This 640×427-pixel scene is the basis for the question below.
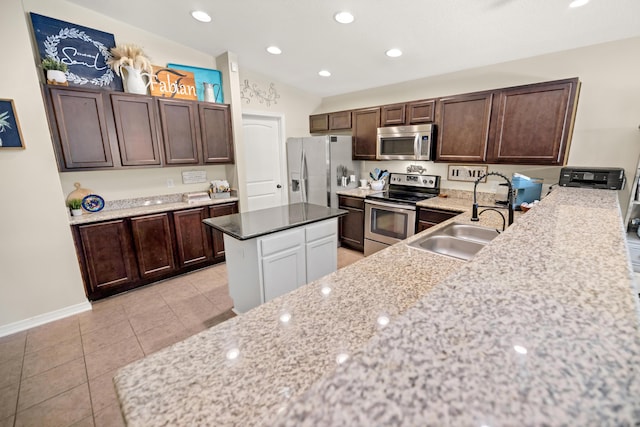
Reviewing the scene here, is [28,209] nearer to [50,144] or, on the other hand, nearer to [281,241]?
[50,144]

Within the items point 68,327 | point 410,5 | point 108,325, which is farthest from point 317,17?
point 68,327

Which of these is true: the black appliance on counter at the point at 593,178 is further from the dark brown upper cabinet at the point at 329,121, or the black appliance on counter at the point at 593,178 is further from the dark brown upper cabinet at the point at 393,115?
the dark brown upper cabinet at the point at 329,121

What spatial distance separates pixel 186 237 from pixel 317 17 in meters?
2.78

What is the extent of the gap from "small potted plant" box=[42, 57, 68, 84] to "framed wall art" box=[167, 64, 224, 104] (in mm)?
1136

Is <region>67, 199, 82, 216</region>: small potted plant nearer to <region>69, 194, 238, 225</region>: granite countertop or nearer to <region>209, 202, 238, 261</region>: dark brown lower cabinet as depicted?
<region>69, 194, 238, 225</region>: granite countertop

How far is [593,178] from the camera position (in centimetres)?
233

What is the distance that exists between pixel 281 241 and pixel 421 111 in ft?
7.97

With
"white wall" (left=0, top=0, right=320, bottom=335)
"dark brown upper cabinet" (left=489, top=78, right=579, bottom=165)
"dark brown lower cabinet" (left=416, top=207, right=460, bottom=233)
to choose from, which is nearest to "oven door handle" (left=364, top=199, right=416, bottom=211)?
"dark brown lower cabinet" (left=416, top=207, right=460, bottom=233)

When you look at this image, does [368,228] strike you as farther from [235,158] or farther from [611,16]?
[611,16]

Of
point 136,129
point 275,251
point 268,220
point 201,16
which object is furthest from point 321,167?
point 136,129

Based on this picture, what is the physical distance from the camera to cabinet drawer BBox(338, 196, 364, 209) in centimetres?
386

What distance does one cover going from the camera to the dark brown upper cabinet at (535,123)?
2.43 metres

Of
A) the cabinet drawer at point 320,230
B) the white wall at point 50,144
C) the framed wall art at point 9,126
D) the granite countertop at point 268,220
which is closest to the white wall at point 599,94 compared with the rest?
the white wall at point 50,144

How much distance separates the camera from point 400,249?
1708 millimetres
